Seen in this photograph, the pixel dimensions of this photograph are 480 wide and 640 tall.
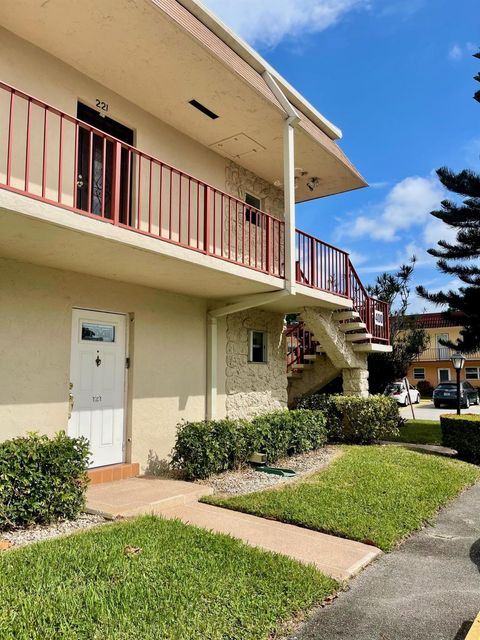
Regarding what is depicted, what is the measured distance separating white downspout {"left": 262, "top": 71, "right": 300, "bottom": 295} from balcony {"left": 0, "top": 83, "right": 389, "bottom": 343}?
11.2 inches

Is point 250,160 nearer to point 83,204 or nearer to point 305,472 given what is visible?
point 83,204

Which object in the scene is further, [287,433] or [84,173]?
[287,433]

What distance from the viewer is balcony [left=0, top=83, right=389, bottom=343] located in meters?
5.54

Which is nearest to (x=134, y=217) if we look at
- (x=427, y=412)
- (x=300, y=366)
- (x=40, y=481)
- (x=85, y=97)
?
(x=85, y=97)

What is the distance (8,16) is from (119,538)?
6.08 m

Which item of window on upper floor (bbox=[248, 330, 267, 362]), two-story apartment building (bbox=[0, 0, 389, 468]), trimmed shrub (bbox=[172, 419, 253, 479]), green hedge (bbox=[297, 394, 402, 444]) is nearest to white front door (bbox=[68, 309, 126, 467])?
two-story apartment building (bbox=[0, 0, 389, 468])

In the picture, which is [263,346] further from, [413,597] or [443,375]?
[443,375]

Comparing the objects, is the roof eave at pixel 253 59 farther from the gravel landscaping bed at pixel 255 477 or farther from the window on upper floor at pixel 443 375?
the window on upper floor at pixel 443 375

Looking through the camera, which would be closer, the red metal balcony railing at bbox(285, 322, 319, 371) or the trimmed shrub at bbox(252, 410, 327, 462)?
the trimmed shrub at bbox(252, 410, 327, 462)

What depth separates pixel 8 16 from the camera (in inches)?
232

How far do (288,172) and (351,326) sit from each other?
483 centimetres

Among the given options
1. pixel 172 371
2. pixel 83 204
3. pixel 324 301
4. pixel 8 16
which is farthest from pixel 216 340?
pixel 8 16

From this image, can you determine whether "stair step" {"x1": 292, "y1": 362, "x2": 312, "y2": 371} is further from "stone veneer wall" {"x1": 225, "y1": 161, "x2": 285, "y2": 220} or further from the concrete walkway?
the concrete walkway

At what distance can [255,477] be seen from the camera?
7578 millimetres
